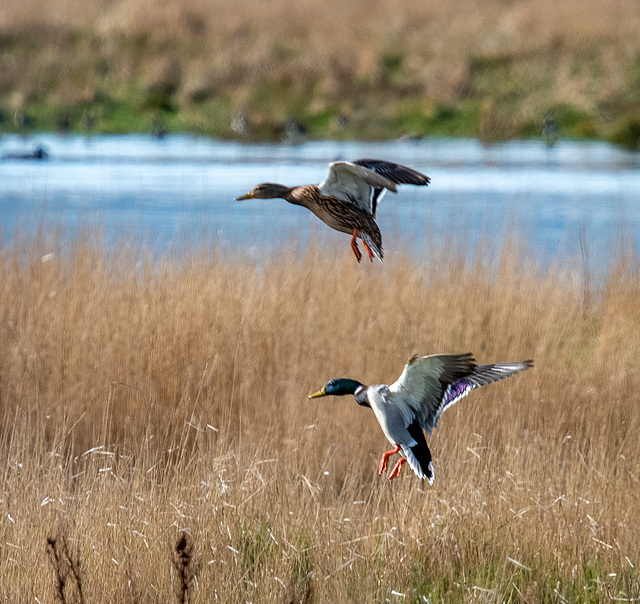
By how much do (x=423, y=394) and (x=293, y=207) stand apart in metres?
11.2

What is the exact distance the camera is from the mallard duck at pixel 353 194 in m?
1.36

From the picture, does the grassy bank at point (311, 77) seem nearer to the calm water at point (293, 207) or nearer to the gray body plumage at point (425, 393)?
the calm water at point (293, 207)

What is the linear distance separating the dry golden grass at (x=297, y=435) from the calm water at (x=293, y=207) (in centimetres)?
58

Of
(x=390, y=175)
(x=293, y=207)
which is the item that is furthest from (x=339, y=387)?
(x=293, y=207)

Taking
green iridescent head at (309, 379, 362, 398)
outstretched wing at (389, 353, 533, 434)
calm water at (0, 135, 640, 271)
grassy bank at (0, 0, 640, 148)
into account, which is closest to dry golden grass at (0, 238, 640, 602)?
calm water at (0, 135, 640, 271)

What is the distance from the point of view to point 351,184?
4.82 feet

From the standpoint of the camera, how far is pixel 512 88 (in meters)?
35.5

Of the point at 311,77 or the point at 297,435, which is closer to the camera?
the point at 297,435

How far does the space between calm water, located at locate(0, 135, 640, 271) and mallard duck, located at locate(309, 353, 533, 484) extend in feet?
1.01

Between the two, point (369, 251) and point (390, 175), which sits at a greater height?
point (390, 175)

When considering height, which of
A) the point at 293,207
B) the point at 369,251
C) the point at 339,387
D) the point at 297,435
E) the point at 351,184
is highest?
the point at 293,207

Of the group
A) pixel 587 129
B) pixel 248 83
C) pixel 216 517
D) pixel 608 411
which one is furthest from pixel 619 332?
pixel 587 129

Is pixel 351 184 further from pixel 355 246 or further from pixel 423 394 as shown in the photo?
pixel 423 394

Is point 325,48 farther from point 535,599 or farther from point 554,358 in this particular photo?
point 535,599
